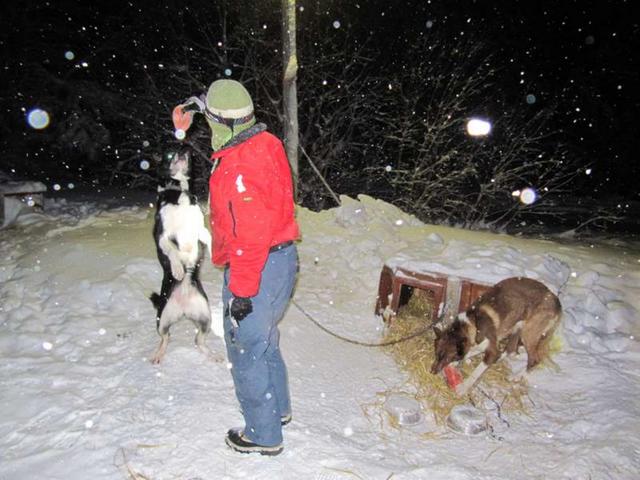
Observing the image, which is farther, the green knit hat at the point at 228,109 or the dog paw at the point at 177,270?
the dog paw at the point at 177,270

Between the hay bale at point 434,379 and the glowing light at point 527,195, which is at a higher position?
the glowing light at point 527,195

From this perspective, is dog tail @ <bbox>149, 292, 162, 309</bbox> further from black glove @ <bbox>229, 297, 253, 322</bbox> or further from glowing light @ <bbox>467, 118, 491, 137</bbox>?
glowing light @ <bbox>467, 118, 491, 137</bbox>

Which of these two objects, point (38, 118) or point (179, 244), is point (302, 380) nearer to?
point (179, 244)

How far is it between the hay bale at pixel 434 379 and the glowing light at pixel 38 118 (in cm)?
1332

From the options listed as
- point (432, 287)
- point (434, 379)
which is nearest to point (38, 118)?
point (432, 287)

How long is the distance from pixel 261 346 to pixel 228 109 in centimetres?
136

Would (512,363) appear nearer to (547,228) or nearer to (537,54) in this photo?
(547,228)

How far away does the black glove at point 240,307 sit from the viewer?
2377 mm

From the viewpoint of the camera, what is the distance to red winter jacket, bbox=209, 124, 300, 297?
Answer: 2.33 metres

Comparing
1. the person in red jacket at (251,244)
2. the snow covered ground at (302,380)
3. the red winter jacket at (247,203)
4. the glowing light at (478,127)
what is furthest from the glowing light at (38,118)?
the red winter jacket at (247,203)

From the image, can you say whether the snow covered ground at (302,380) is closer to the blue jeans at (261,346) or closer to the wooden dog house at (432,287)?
the wooden dog house at (432,287)

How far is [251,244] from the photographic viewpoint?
232 cm

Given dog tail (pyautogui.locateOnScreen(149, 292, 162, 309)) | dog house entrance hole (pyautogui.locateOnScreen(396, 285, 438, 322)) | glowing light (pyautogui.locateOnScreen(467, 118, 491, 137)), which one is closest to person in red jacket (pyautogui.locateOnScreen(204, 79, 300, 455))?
dog tail (pyautogui.locateOnScreen(149, 292, 162, 309))

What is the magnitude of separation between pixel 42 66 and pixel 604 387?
1566cm
